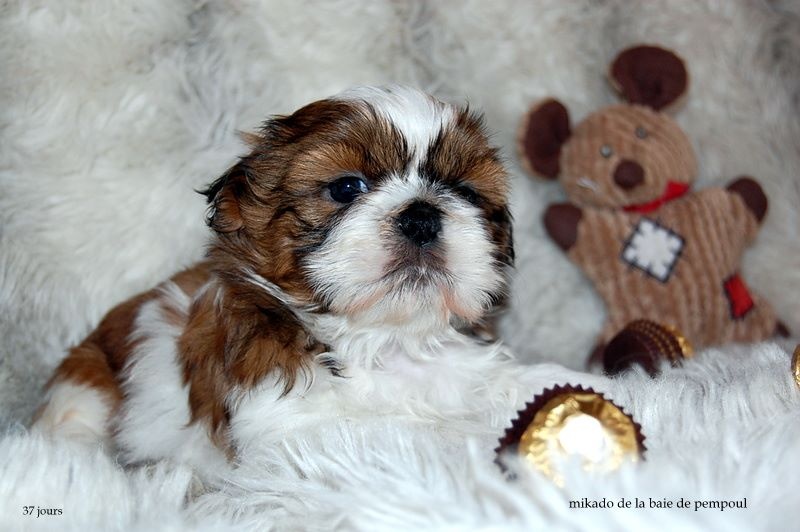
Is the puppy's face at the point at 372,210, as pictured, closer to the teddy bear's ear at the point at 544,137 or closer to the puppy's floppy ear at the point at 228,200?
the puppy's floppy ear at the point at 228,200

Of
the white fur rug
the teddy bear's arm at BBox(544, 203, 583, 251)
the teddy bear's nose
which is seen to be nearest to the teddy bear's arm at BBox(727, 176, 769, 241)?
the white fur rug

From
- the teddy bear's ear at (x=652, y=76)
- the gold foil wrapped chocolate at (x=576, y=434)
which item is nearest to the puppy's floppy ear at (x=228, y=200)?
the gold foil wrapped chocolate at (x=576, y=434)

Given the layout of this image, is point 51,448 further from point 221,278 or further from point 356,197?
point 356,197

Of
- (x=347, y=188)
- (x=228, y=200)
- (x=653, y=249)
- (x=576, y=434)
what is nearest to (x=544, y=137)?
(x=653, y=249)

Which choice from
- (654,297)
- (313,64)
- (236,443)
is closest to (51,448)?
(236,443)

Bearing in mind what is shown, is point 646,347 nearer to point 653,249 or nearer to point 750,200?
point 653,249

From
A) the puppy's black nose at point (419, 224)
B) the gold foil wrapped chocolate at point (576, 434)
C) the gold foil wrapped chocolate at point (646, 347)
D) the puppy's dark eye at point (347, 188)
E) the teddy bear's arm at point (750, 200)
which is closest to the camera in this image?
the gold foil wrapped chocolate at point (576, 434)
